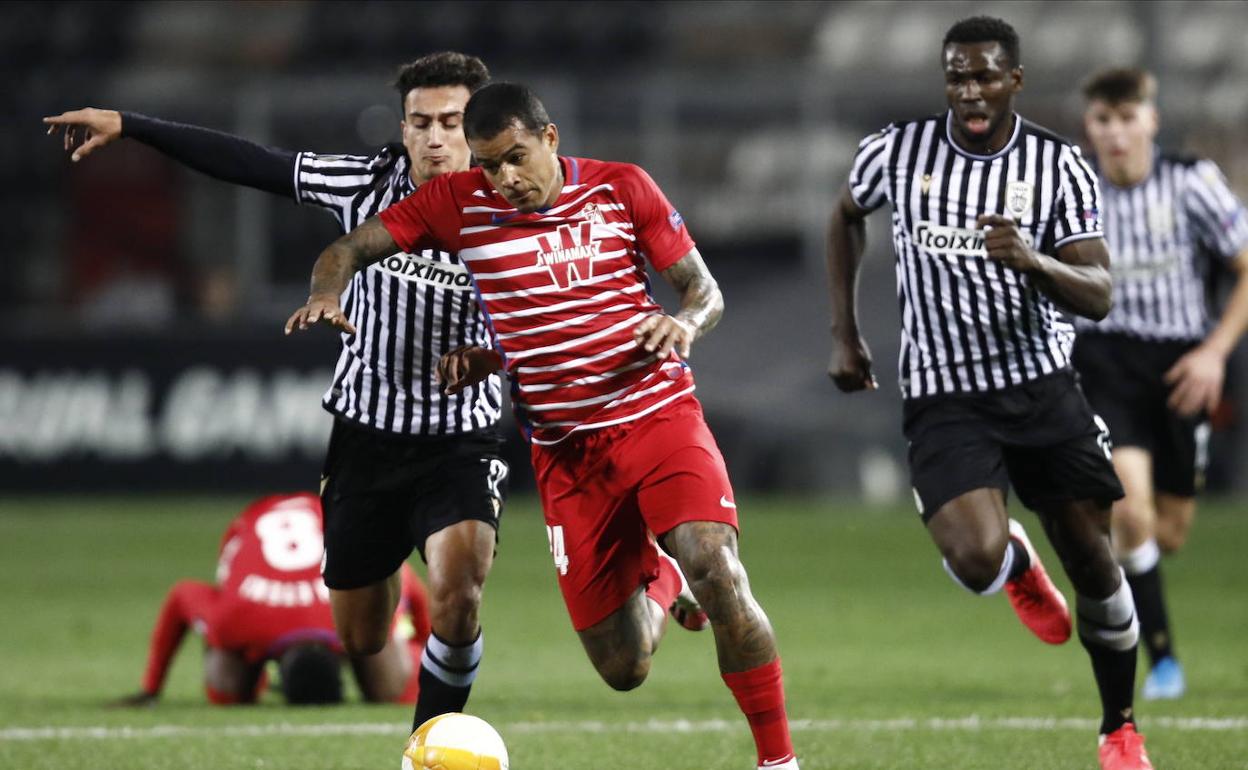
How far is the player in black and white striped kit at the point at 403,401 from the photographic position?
570 centimetres

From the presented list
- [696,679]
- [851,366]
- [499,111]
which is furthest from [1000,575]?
[696,679]

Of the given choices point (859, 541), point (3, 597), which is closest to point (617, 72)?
point (859, 541)

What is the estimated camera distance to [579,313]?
5262 millimetres

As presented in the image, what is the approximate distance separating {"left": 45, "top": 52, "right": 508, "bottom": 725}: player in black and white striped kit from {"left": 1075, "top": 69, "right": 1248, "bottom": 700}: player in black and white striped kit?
285 cm

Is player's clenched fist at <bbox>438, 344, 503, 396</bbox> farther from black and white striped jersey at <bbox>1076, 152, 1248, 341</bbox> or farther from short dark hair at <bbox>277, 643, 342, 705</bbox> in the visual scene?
black and white striped jersey at <bbox>1076, 152, 1248, 341</bbox>

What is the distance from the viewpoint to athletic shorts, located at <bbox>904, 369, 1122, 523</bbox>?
5828 millimetres

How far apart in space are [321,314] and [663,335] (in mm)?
892

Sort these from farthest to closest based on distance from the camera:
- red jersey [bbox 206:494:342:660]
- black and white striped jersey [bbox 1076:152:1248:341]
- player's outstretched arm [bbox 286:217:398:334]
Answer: black and white striped jersey [bbox 1076:152:1248:341] → red jersey [bbox 206:494:342:660] → player's outstretched arm [bbox 286:217:398:334]

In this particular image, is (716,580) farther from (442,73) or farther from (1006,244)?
(442,73)

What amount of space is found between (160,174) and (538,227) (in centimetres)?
1685

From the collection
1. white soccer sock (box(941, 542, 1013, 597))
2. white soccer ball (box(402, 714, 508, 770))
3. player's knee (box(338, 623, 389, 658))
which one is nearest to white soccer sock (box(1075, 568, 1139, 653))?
white soccer sock (box(941, 542, 1013, 597))

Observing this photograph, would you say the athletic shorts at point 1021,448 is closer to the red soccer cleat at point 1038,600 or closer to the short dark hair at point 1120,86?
the red soccer cleat at point 1038,600

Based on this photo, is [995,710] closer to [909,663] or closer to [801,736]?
[801,736]

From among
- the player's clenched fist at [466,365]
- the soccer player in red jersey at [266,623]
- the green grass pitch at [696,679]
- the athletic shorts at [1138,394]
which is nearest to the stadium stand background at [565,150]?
the green grass pitch at [696,679]
